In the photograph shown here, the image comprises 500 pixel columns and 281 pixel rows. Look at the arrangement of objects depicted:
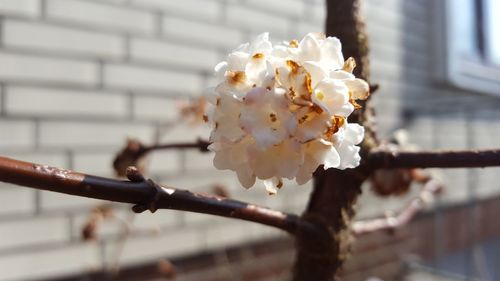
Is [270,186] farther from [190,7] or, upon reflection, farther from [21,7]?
[190,7]

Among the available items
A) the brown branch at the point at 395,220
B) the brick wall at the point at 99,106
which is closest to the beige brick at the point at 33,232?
the brick wall at the point at 99,106

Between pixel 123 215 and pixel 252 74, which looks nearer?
pixel 252 74

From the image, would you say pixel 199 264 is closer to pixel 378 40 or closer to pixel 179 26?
pixel 179 26

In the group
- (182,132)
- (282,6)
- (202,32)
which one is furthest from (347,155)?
(282,6)

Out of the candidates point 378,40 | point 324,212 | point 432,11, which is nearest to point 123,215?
point 324,212

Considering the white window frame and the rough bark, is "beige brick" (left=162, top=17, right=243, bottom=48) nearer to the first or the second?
the rough bark

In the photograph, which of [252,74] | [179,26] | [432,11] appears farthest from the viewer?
[432,11]
